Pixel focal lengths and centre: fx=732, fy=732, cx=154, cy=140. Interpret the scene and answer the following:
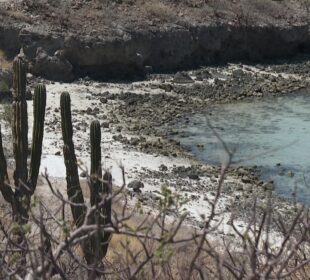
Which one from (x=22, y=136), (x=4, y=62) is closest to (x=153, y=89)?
(x=4, y=62)

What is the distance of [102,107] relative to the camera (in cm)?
2822

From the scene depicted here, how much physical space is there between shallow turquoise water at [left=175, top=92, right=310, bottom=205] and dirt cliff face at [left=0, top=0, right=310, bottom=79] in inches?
231

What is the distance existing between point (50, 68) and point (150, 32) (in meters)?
7.05

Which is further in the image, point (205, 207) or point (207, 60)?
point (207, 60)

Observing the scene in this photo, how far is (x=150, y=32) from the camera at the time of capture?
35.9 metres

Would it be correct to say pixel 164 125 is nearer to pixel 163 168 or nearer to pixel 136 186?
pixel 163 168

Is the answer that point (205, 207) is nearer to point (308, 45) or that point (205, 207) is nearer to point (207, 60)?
point (207, 60)

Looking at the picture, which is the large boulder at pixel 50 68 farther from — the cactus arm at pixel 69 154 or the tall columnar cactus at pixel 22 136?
the cactus arm at pixel 69 154

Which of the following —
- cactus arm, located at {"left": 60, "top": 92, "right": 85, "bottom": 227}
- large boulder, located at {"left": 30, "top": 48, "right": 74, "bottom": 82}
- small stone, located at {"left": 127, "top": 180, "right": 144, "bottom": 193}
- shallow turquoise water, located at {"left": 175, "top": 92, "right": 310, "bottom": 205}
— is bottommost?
shallow turquoise water, located at {"left": 175, "top": 92, "right": 310, "bottom": 205}

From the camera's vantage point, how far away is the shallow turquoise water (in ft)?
70.1

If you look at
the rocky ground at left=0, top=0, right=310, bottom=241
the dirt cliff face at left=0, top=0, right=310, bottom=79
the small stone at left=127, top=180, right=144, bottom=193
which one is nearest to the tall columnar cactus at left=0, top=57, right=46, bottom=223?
the rocky ground at left=0, top=0, right=310, bottom=241

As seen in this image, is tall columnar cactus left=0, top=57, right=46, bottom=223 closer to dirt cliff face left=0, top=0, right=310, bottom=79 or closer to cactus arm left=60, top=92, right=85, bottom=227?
cactus arm left=60, top=92, right=85, bottom=227

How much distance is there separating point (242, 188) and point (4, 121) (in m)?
7.88

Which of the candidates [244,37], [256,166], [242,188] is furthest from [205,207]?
[244,37]
